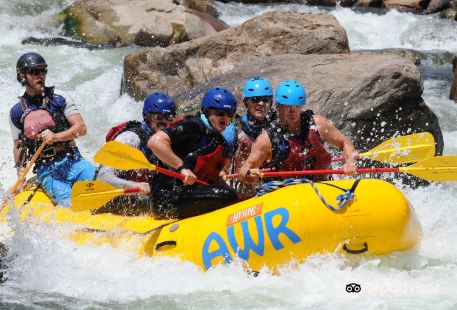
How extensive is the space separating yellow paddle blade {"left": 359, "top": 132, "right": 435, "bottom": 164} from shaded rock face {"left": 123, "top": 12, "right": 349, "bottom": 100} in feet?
12.6

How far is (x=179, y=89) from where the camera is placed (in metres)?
9.84

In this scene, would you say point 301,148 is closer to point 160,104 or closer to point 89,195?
point 160,104

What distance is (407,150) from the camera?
6156 millimetres

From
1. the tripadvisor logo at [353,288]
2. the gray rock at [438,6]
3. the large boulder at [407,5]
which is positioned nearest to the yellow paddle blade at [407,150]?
the tripadvisor logo at [353,288]

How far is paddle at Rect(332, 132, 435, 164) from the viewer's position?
6109 mm

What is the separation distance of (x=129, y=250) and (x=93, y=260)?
0.29m

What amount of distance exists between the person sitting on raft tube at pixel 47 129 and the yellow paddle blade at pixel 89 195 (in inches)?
24.6

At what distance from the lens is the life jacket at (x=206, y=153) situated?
5.43 meters

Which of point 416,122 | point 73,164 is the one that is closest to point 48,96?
point 73,164

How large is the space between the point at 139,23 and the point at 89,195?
8.19 meters

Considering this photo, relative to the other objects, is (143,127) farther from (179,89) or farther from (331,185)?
(179,89)

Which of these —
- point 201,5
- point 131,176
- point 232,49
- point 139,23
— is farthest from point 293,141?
point 201,5

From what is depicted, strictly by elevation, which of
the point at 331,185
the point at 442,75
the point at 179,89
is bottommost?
the point at 442,75

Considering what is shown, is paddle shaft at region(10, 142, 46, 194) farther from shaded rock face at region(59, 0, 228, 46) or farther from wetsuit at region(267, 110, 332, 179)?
shaded rock face at region(59, 0, 228, 46)
